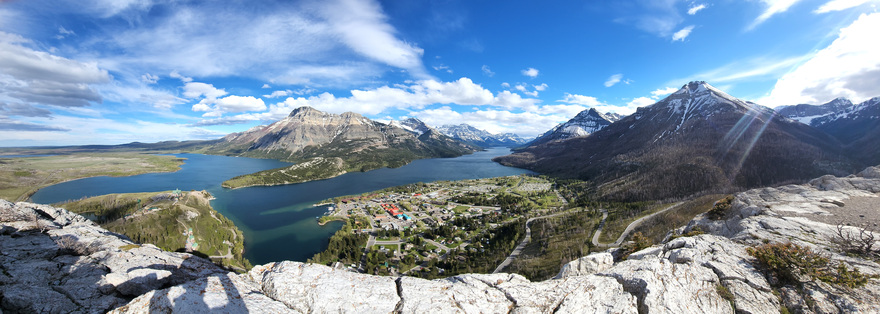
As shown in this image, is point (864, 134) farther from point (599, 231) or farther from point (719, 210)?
point (719, 210)

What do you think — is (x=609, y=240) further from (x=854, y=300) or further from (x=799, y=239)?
(x=854, y=300)

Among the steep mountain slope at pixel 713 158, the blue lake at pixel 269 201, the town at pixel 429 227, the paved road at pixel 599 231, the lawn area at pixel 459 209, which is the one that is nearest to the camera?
the town at pixel 429 227

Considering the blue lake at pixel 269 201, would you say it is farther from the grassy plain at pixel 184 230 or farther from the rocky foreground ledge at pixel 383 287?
the rocky foreground ledge at pixel 383 287

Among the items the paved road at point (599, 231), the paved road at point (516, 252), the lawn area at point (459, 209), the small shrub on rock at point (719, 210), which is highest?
the small shrub on rock at point (719, 210)

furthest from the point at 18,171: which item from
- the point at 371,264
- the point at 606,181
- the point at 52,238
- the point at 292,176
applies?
the point at 606,181

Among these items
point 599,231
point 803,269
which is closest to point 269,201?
point 599,231

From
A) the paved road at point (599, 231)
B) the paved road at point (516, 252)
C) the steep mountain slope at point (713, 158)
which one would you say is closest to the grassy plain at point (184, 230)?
the paved road at point (516, 252)
